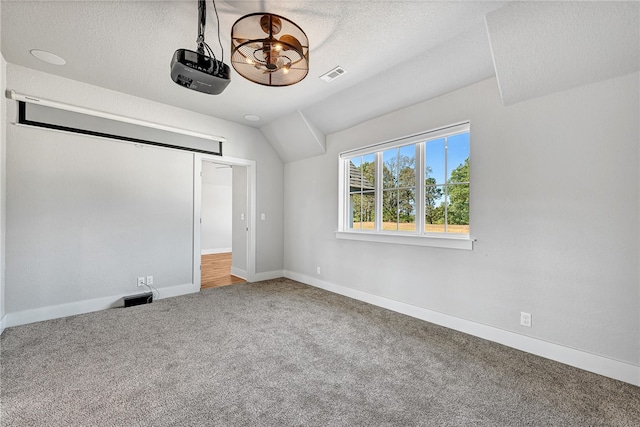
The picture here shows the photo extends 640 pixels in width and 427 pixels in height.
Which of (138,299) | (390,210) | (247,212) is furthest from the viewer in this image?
(247,212)

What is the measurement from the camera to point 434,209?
320cm

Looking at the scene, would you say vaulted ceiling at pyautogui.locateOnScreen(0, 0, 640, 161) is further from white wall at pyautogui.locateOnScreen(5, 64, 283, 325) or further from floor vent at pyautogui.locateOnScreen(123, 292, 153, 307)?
floor vent at pyautogui.locateOnScreen(123, 292, 153, 307)

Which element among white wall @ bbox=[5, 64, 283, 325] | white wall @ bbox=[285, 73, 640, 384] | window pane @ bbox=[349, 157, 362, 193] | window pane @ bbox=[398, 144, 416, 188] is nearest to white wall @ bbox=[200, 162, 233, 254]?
white wall @ bbox=[5, 64, 283, 325]

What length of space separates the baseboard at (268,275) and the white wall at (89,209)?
115 centimetres

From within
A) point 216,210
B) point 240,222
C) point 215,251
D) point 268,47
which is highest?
point 268,47

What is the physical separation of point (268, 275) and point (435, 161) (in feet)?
11.2

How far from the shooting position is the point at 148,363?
217 cm

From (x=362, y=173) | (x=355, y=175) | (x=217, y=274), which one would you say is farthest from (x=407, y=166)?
(x=217, y=274)

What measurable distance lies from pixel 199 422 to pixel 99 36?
3091 millimetres

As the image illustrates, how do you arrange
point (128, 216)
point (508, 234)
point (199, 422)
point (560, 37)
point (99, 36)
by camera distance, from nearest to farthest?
1. point (199, 422)
2. point (560, 37)
3. point (99, 36)
4. point (508, 234)
5. point (128, 216)

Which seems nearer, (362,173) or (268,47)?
(268,47)

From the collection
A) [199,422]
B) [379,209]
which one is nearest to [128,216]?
[199,422]

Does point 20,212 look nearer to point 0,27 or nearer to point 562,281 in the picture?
point 0,27

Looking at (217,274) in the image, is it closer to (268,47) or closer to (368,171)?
(368,171)
